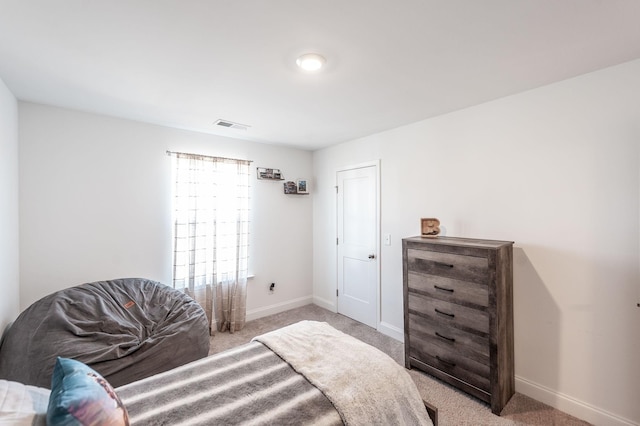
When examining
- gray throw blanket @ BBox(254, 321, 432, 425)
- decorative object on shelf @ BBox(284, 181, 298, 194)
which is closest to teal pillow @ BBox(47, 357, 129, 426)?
gray throw blanket @ BBox(254, 321, 432, 425)

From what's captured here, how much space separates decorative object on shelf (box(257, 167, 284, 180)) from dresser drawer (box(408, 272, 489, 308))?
2.36 meters

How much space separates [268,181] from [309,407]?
3.19m

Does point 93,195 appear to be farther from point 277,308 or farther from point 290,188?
point 277,308

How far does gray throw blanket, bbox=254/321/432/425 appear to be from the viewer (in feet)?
4.35

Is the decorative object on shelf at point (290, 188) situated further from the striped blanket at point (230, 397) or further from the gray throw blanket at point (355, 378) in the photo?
the striped blanket at point (230, 397)

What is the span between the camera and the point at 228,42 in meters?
1.62

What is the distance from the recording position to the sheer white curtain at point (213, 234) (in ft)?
10.9

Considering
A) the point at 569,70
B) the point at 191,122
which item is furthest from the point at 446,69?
the point at 191,122

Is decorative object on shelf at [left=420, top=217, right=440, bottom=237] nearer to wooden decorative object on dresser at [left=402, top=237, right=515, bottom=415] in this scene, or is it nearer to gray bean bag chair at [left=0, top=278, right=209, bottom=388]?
wooden decorative object on dresser at [left=402, top=237, right=515, bottom=415]

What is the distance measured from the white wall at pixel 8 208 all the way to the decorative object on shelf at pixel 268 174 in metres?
2.36

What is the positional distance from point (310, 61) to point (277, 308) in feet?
11.2

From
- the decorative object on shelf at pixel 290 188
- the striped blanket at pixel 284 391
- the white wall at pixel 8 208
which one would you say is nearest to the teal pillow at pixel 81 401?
the striped blanket at pixel 284 391

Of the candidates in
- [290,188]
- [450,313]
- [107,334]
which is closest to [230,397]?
[107,334]

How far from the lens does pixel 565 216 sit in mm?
2117
